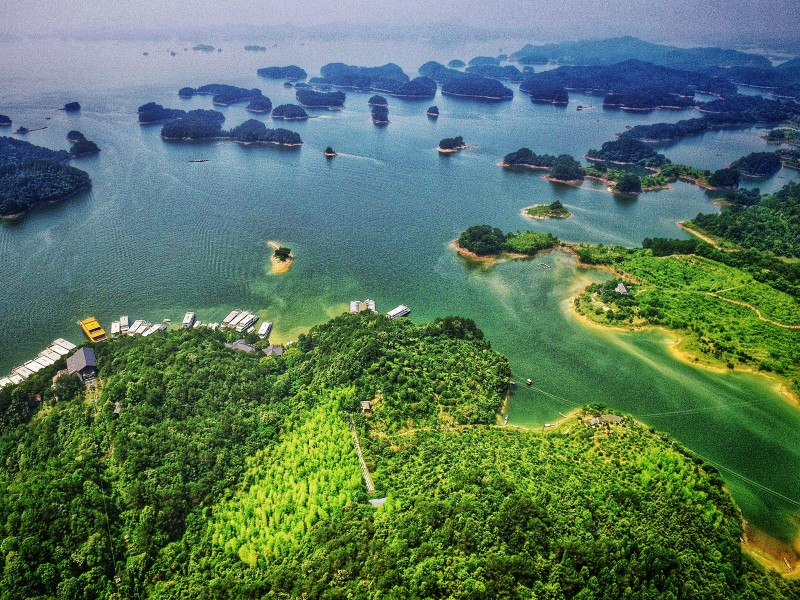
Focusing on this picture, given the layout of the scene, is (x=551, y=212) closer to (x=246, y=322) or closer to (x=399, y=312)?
(x=399, y=312)

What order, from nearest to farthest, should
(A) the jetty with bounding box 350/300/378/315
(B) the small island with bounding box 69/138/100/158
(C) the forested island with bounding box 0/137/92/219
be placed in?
(A) the jetty with bounding box 350/300/378/315
(C) the forested island with bounding box 0/137/92/219
(B) the small island with bounding box 69/138/100/158

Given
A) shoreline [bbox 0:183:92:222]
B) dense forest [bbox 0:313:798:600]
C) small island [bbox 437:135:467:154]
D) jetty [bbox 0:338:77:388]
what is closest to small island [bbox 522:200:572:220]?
small island [bbox 437:135:467:154]

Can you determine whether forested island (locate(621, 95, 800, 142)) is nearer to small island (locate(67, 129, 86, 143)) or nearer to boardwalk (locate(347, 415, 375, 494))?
boardwalk (locate(347, 415, 375, 494))

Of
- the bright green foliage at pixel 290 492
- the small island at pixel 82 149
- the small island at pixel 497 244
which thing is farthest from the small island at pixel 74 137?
the bright green foliage at pixel 290 492

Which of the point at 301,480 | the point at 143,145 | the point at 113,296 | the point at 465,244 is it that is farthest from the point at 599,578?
the point at 143,145

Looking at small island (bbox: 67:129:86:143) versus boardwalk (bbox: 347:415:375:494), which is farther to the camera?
small island (bbox: 67:129:86:143)

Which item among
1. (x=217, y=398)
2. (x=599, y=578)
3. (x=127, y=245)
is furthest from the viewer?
(x=127, y=245)

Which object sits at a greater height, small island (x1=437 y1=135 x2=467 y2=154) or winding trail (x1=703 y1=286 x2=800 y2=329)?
small island (x1=437 y1=135 x2=467 y2=154)

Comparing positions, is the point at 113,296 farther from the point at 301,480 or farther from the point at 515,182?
the point at 515,182
